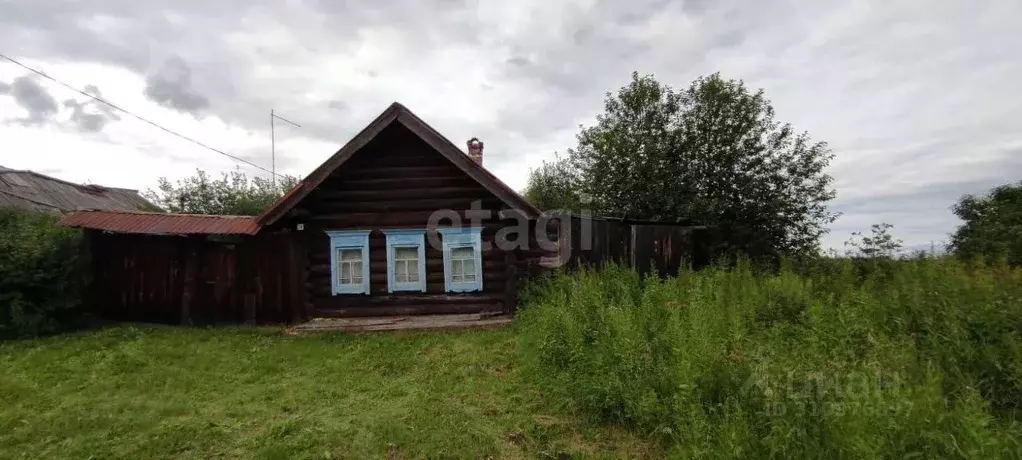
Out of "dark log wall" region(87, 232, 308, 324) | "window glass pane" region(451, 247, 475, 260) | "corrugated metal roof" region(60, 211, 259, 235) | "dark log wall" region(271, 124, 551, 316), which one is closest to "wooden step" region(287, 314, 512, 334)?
"dark log wall" region(271, 124, 551, 316)

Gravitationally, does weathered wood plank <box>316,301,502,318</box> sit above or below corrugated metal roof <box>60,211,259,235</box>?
below

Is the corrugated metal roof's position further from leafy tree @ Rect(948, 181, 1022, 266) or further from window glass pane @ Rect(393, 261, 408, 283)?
leafy tree @ Rect(948, 181, 1022, 266)

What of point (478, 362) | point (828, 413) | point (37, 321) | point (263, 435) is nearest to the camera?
point (828, 413)

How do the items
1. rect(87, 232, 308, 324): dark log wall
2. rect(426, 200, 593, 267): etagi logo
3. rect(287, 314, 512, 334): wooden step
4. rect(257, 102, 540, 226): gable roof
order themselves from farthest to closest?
rect(87, 232, 308, 324): dark log wall → rect(426, 200, 593, 267): etagi logo → rect(257, 102, 540, 226): gable roof → rect(287, 314, 512, 334): wooden step

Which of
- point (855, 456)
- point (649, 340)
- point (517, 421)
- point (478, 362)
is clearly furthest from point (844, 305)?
point (478, 362)

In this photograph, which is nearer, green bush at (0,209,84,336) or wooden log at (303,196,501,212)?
green bush at (0,209,84,336)

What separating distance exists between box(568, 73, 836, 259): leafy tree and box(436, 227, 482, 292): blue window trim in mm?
9391

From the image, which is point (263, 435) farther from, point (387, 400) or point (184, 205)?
point (184, 205)

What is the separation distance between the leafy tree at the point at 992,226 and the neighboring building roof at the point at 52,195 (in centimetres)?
2499

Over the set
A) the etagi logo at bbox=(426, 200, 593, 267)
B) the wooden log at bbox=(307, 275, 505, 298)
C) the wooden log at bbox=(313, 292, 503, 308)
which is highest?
the etagi logo at bbox=(426, 200, 593, 267)

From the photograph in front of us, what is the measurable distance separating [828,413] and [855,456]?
1.31 ft

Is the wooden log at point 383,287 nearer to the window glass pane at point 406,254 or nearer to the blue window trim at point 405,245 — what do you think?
the blue window trim at point 405,245

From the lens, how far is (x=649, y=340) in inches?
213

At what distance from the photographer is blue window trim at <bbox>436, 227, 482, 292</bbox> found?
1034 cm
